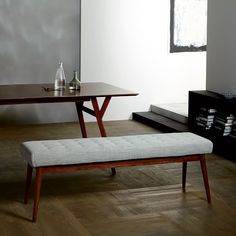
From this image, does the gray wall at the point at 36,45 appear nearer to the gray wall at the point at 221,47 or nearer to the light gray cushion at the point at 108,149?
the gray wall at the point at 221,47

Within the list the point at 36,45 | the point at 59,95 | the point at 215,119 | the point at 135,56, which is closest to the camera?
the point at 59,95

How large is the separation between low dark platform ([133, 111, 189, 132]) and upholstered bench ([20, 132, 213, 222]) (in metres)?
2.16

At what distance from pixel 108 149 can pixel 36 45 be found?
3362 mm

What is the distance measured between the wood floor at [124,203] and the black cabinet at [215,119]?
5.9 inches

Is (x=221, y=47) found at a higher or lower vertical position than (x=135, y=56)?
higher

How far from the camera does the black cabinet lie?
18.3 ft

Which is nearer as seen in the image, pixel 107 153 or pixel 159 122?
pixel 107 153

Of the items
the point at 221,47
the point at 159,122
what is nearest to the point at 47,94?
the point at 221,47

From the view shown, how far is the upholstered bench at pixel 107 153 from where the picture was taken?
12.6ft

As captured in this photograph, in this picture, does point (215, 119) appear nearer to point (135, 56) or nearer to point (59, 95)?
point (135, 56)

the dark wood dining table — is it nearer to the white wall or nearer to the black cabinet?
the black cabinet

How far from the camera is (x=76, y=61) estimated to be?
724 centimetres

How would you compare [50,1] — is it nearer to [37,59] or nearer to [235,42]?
[37,59]

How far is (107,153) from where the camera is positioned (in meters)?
3.99
